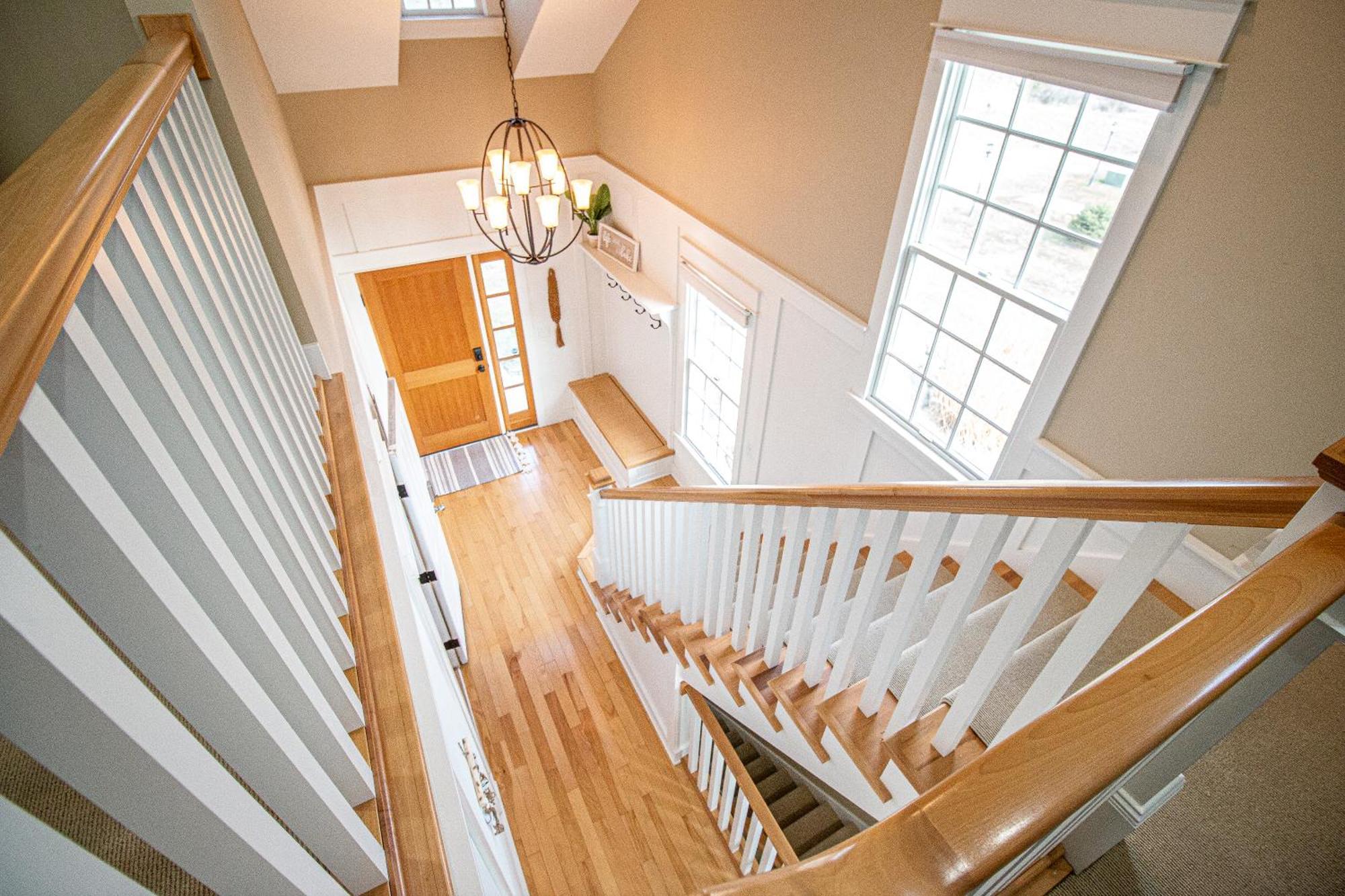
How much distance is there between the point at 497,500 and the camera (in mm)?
5746

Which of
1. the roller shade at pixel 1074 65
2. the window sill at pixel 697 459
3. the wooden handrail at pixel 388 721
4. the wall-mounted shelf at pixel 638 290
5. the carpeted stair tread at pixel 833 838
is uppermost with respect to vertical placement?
the roller shade at pixel 1074 65

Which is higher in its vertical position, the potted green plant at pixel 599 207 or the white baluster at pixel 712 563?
the potted green plant at pixel 599 207

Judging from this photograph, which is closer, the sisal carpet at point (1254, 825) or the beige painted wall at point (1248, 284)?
the sisal carpet at point (1254, 825)

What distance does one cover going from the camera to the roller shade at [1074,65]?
176 centimetres

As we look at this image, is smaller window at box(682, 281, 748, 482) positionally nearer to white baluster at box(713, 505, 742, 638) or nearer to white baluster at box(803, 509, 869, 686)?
→ white baluster at box(713, 505, 742, 638)

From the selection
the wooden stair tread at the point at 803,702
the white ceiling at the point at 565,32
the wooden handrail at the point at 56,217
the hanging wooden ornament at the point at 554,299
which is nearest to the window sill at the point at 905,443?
the wooden stair tread at the point at 803,702

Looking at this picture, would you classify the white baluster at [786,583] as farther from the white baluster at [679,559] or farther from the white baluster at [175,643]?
the white baluster at [175,643]

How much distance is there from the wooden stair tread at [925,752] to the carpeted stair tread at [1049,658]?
79 mm

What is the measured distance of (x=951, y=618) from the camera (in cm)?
126

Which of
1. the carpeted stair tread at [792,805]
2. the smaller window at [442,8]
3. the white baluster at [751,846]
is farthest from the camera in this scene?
the smaller window at [442,8]

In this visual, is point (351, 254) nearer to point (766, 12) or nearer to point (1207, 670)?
point (766, 12)

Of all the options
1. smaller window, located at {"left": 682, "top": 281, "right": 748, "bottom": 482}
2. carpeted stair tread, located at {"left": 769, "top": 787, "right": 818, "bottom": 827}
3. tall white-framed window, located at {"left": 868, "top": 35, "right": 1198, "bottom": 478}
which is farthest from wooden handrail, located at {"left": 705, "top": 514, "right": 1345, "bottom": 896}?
carpeted stair tread, located at {"left": 769, "top": 787, "right": 818, "bottom": 827}

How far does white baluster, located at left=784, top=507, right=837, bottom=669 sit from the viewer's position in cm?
160

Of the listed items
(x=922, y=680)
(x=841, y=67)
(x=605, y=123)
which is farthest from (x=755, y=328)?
(x=922, y=680)
